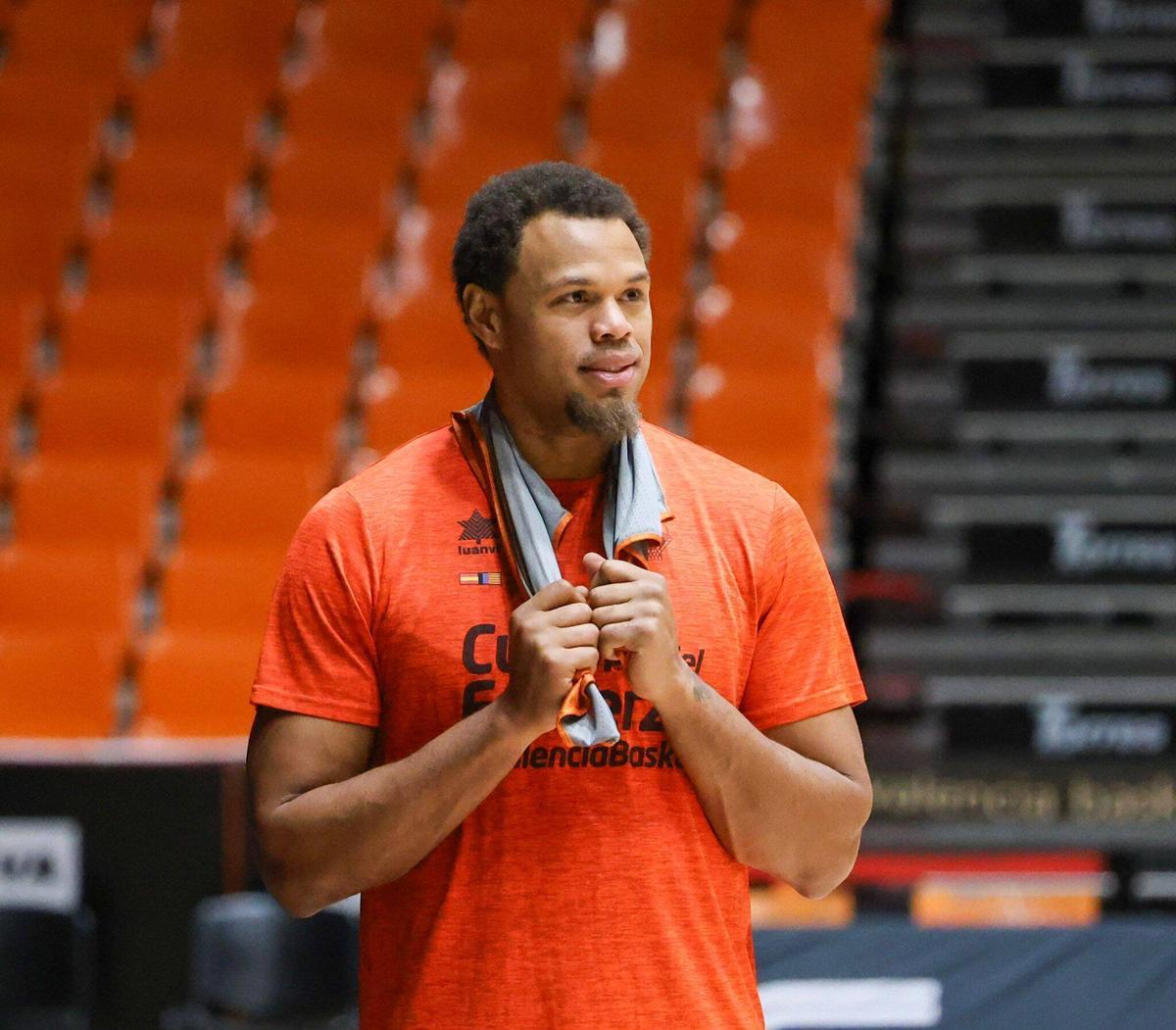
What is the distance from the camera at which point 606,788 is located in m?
1.69

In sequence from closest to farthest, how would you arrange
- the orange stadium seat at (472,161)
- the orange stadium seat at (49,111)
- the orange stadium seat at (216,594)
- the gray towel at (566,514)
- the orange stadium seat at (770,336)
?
the gray towel at (566,514), the orange stadium seat at (216,594), the orange stadium seat at (770,336), the orange stadium seat at (472,161), the orange stadium seat at (49,111)

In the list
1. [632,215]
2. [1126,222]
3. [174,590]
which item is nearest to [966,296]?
[1126,222]

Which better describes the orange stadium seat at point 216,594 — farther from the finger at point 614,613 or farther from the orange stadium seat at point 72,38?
the finger at point 614,613

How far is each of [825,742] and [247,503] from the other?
449 centimetres

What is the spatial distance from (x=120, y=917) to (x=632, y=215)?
3.32 m

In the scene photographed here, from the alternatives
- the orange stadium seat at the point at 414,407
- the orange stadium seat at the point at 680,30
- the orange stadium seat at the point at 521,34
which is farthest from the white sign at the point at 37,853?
the orange stadium seat at the point at 680,30

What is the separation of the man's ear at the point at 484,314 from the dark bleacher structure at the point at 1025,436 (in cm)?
318

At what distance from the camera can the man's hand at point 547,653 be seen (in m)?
1.57

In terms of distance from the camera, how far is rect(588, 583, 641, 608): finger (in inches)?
62.7

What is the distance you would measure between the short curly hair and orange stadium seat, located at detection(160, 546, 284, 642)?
3883 millimetres

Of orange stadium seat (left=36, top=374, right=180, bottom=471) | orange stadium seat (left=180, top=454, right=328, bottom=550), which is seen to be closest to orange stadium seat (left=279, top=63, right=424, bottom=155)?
orange stadium seat (left=36, top=374, right=180, bottom=471)

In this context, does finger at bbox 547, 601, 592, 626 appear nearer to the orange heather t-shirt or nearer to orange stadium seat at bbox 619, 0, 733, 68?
the orange heather t-shirt

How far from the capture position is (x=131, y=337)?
674 centimetres

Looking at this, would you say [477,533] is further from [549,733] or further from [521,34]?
[521,34]
